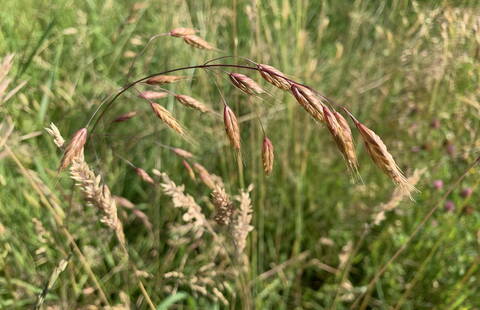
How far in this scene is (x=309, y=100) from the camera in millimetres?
652

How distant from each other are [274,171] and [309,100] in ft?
4.26

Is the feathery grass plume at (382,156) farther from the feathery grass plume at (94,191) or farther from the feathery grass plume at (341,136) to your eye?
the feathery grass plume at (94,191)

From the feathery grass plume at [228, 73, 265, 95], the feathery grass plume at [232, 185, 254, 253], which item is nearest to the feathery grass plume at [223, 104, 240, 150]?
the feathery grass plume at [228, 73, 265, 95]

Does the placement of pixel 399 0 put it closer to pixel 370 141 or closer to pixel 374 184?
pixel 374 184

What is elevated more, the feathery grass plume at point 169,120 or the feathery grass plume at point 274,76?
the feathery grass plume at point 274,76

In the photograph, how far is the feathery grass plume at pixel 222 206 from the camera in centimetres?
95

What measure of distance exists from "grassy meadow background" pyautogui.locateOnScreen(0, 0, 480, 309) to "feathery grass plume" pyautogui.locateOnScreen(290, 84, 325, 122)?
787 mm

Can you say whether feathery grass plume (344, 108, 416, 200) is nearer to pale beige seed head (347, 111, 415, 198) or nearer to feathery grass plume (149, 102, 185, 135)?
pale beige seed head (347, 111, 415, 198)

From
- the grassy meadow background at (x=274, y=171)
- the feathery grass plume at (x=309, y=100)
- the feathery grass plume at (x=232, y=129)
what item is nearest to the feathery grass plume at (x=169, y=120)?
the feathery grass plume at (x=232, y=129)

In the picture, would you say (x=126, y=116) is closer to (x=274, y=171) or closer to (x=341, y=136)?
(x=341, y=136)

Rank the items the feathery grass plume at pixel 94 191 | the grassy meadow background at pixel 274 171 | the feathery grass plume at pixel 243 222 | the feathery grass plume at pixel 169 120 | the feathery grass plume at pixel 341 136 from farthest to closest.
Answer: the grassy meadow background at pixel 274 171, the feathery grass plume at pixel 243 222, the feathery grass plume at pixel 94 191, the feathery grass plume at pixel 169 120, the feathery grass plume at pixel 341 136

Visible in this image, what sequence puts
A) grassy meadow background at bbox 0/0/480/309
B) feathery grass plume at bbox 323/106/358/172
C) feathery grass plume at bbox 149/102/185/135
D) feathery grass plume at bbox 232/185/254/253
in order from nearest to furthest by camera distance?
feathery grass plume at bbox 323/106/358/172 < feathery grass plume at bbox 149/102/185/135 < feathery grass plume at bbox 232/185/254/253 < grassy meadow background at bbox 0/0/480/309

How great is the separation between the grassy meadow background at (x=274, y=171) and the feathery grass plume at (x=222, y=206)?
46cm

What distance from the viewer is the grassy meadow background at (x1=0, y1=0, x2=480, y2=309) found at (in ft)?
4.96
